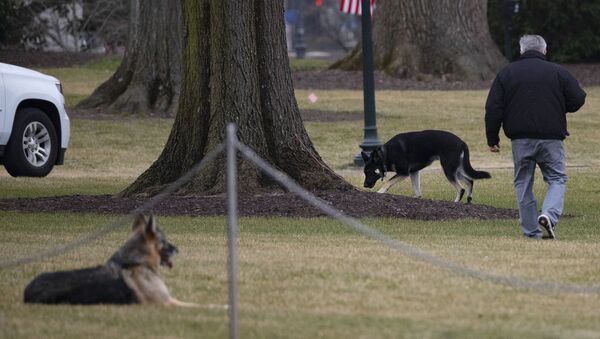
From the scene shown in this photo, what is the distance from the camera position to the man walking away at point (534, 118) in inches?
489

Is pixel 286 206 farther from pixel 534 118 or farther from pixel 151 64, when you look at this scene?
pixel 151 64

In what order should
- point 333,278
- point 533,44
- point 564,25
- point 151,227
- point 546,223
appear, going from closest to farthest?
point 151,227 → point 333,278 → point 546,223 → point 533,44 → point 564,25

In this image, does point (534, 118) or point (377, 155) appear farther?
point (377, 155)

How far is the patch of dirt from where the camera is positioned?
13852 millimetres

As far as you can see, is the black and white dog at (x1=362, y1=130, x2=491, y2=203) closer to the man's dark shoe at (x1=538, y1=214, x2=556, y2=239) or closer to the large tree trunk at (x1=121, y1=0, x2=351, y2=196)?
the large tree trunk at (x1=121, y1=0, x2=351, y2=196)

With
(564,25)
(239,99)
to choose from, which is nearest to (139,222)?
(239,99)

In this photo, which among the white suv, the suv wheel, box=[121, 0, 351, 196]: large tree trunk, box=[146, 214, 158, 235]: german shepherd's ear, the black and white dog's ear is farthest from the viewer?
the black and white dog's ear

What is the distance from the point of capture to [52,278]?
313 inches

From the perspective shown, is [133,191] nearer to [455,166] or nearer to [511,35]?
[455,166]

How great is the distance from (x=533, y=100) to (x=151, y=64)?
15.5 meters

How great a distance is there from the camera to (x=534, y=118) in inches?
488

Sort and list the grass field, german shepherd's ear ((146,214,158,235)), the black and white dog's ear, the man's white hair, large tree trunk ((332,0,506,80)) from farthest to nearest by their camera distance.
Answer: large tree trunk ((332,0,506,80))
the black and white dog's ear
the man's white hair
german shepherd's ear ((146,214,158,235))
the grass field

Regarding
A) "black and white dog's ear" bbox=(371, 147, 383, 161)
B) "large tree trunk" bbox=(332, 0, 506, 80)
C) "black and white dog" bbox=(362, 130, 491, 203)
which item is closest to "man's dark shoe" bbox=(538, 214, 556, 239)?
"black and white dog" bbox=(362, 130, 491, 203)

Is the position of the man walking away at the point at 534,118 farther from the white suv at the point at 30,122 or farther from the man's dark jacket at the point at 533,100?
the white suv at the point at 30,122
